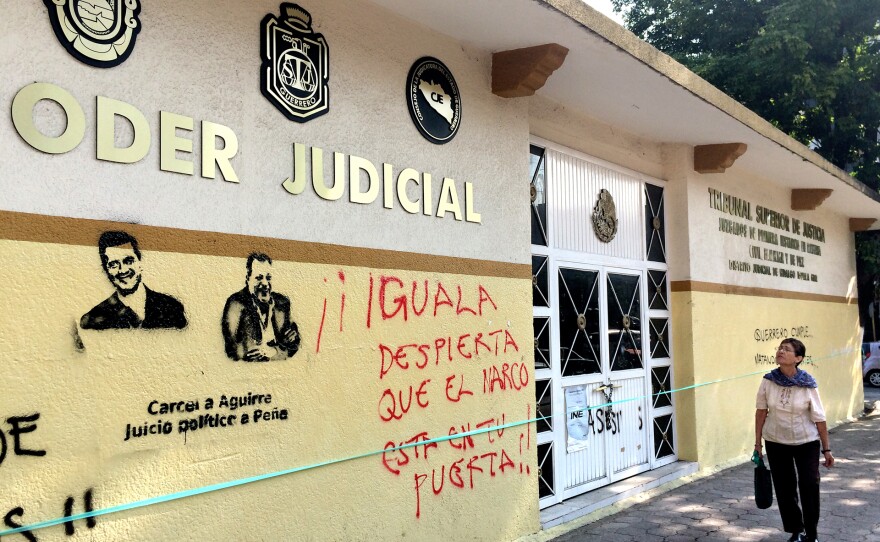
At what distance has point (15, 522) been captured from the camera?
9.50ft

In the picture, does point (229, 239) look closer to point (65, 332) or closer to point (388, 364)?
point (65, 332)

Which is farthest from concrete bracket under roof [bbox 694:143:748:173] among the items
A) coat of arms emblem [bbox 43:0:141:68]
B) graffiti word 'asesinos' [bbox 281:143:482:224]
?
coat of arms emblem [bbox 43:0:141:68]

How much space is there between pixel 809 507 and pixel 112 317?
473 centimetres

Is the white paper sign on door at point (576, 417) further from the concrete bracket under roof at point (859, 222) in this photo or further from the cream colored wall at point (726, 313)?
the concrete bracket under roof at point (859, 222)

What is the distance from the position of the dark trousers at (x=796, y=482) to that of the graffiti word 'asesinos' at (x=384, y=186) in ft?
9.06

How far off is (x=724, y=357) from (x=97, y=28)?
7596 mm

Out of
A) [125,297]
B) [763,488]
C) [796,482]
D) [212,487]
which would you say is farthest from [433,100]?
[796,482]

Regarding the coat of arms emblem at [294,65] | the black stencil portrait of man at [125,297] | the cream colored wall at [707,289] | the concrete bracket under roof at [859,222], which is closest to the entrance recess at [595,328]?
the cream colored wall at [707,289]

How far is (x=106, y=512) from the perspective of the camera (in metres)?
3.17

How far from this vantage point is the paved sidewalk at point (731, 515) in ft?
18.9

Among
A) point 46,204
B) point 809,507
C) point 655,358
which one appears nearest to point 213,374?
point 46,204

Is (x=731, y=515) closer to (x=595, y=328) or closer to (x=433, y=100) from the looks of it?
(x=595, y=328)

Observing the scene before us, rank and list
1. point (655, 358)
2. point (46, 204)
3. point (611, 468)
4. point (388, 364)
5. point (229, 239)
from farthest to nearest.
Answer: point (655, 358), point (611, 468), point (388, 364), point (229, 239), point (46, 204)

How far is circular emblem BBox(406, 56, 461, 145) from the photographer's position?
16.0 ft
